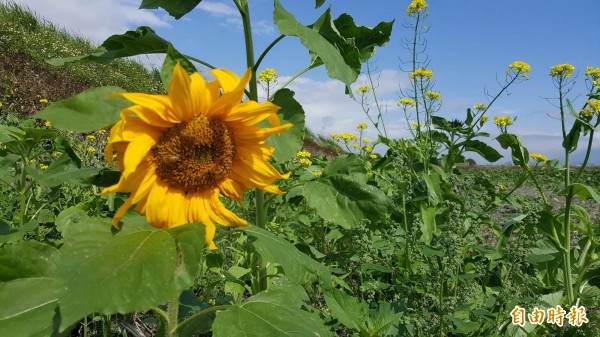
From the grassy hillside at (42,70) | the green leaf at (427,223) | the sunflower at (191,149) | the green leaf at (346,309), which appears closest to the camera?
the sunflower at (191,149)

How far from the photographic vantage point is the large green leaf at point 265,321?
126 cm

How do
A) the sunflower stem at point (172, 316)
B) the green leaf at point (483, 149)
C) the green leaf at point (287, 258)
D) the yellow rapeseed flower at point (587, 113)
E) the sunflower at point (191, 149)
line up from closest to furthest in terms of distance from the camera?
the sunflower at point (191, 149) < the green leaf at point (287, 258) < the sunflower stem at point (172, 316) < the yellow rapeseed flower at point (587, 113) < the green leaf at point (483, 149)

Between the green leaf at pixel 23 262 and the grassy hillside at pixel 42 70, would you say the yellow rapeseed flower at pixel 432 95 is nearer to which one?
the green leaf at pixel 23 262

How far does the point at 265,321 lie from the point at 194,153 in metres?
0.44

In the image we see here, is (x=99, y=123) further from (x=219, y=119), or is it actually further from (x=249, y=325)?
(x=249, y=325)

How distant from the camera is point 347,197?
1702mm

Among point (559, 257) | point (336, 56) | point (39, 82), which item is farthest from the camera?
point (39, 82)

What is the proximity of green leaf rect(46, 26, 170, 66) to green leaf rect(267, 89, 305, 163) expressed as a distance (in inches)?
15.2

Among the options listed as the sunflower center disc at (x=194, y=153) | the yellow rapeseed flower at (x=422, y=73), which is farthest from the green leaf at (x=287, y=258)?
the yellow rapeseed flower at (x=422, y=73)

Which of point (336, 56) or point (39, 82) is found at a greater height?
point (39, 82)

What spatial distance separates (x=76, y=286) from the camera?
95 centimetres

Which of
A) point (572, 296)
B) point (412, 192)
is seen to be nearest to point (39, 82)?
point (412, 192)

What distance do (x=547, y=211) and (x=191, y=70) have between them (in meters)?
2.33

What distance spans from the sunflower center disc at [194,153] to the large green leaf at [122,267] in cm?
19
